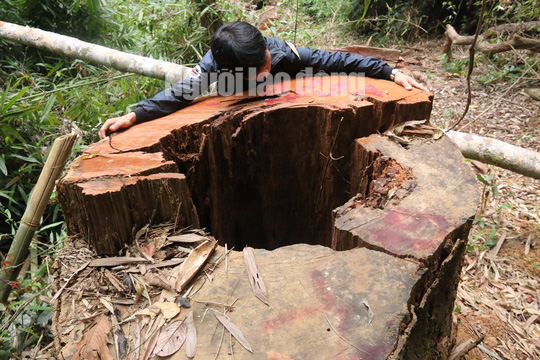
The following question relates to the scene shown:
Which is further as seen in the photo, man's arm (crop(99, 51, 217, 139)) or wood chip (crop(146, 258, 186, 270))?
man's arm (crop(99, 51, 217, 139))

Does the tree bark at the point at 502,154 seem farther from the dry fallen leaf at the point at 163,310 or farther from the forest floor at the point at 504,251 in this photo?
the dry fallen leaf at the point at 163,310

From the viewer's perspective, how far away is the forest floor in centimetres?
217

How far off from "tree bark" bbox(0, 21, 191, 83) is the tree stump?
1.46 meters

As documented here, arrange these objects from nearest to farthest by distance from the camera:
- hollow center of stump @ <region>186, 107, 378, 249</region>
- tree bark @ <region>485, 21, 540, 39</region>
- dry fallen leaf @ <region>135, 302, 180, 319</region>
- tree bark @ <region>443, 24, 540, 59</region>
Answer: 1. dry fallen leaf @ <region>135, 302, 180, 319</region>
2. hollow center of stump @ <region>186, 107, 378, 249</region>
3. tree bark @ <region>443, 24, 540, 59</region>
4. tree bark @ <region>485, 21, 540, 39</region>

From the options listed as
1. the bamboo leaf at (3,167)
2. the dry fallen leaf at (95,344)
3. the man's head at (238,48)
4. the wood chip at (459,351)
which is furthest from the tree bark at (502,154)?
the bamboo leaf at (3,167)

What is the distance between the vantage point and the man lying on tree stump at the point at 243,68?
2062 mm

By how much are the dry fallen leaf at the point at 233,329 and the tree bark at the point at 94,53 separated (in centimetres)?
267

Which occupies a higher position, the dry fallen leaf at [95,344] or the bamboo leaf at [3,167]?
the dry fallen leaf at [95,344]

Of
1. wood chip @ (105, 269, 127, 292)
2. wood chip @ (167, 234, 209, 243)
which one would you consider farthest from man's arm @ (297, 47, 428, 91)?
wood chip @ (105, 269, 127, 292)

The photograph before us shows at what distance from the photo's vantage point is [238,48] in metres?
2.07

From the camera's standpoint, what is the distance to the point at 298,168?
2.32 metres

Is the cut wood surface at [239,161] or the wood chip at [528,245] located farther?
the wood chip at [528,245]

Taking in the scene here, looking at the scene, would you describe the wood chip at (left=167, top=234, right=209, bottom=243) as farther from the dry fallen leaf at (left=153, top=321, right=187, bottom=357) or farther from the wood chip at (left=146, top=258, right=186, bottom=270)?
the dry fallen leaf at (left=153, top=321, right=187, bottom=357)

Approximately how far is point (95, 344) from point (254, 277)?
0.46 m
